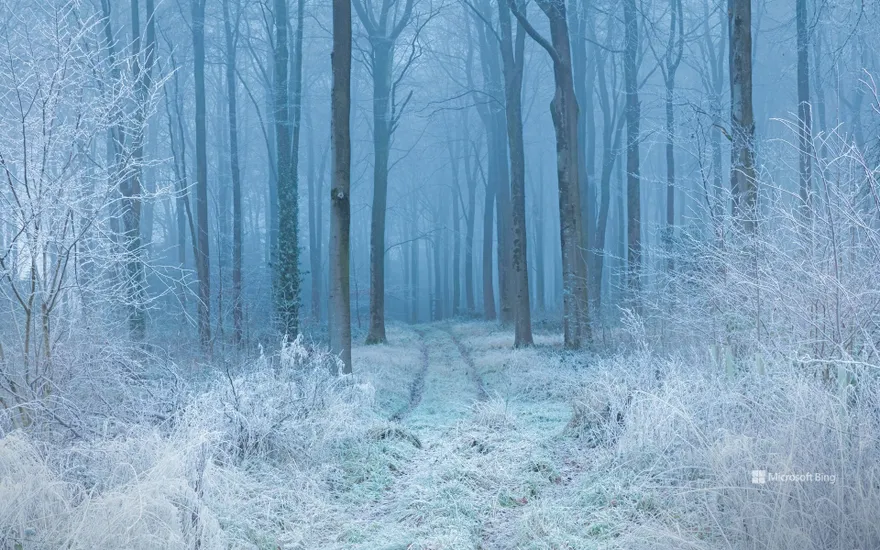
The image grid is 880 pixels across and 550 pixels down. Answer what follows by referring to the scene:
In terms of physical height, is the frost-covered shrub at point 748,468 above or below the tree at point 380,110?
below

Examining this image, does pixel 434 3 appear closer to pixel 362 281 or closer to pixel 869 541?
pixel 869 541

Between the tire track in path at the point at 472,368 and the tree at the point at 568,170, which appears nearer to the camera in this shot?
the tire track in path at the point at 472,368

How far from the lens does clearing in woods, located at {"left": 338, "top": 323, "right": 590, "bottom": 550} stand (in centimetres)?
496

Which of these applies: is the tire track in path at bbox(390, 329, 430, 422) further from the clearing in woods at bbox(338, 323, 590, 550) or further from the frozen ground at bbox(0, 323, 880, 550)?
the frozen ground at bbox(0, 323, 880, 550)

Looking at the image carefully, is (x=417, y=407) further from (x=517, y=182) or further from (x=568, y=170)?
(x=517, y=182)

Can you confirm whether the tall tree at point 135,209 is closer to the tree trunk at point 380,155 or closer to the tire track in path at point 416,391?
the tire track in path at point 416,391

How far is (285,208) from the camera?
58.3 feet

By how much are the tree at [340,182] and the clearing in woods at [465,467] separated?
4.30 feet

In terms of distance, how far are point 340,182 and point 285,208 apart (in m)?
7.46

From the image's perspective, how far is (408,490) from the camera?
588 cm

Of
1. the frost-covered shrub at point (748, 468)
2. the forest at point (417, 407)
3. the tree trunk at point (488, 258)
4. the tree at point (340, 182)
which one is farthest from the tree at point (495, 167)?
the frost-covered shrub at point (748, 468)

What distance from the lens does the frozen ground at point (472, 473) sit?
3.99 metres

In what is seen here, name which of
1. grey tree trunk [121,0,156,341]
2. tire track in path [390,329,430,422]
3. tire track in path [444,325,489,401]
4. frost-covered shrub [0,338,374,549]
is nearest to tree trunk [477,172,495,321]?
tire track in path [444,325,489,401]

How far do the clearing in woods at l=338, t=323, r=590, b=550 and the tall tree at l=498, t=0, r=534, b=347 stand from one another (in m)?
4.06
